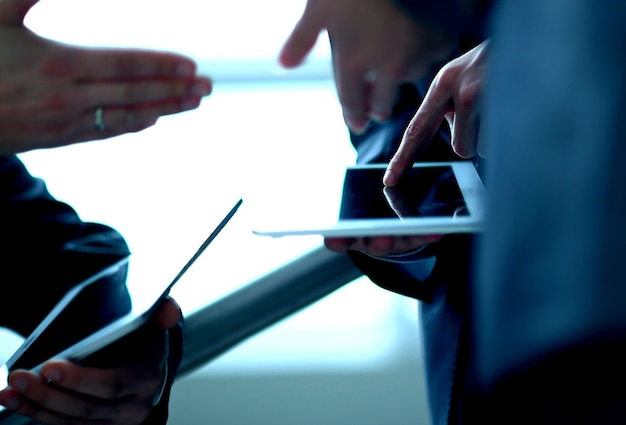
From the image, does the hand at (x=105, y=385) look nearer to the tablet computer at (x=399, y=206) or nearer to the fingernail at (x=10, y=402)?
the fingernail at (x=10, y=402)

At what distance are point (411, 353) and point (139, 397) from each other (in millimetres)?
856

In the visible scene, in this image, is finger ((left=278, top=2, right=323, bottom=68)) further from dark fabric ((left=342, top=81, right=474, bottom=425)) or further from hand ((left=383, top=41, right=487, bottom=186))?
dark fabric ((left=342, top=81, right=474, bottom=425))

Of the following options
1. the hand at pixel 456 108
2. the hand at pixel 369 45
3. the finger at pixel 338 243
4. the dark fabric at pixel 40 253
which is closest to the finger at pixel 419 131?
the hand at pixel 456 108

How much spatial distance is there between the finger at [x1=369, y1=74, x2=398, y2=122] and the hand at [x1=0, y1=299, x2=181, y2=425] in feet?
1.00

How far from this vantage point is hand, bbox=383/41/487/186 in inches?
22.9

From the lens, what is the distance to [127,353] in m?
0.66

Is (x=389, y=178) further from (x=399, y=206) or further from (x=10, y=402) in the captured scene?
(x=10, y=402)

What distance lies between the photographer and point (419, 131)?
0.63 m

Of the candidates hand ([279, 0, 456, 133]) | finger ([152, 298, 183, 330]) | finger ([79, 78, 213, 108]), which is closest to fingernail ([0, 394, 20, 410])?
finger ([152, 298, 183, 330])

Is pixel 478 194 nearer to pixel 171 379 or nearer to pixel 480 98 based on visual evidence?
pixel 480 98

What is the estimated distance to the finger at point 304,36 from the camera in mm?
410

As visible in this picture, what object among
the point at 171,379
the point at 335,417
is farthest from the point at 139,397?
the point at 335,417

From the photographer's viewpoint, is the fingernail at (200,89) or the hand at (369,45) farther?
the fingernail at (200,89)

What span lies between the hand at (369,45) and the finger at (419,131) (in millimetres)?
204
